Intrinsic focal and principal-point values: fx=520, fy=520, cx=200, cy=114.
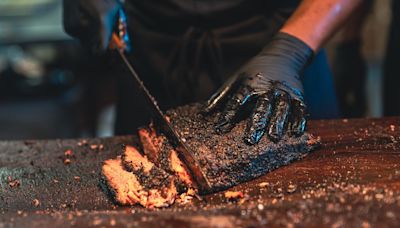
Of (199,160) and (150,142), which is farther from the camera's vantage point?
(150,142)

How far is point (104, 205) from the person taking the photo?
1748mm

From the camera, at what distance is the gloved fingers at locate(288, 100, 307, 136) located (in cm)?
194

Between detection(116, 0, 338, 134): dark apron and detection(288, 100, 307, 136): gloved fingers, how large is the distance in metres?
0.67

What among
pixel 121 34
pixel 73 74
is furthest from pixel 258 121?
pixel 73 74

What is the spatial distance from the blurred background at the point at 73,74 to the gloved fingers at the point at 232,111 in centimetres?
187

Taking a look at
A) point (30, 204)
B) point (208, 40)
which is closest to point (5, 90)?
point (208, 40)

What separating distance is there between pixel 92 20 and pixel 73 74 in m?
3.88

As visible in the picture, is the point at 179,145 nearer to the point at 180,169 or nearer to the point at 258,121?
the point at 180,169

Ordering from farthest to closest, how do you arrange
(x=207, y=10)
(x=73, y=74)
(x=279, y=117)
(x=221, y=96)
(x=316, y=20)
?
(x=73, y=74), (x=207, y=10), (x=316, y=20), (x=221, y=96), (x=279, y=117)

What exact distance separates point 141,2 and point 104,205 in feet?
4.33

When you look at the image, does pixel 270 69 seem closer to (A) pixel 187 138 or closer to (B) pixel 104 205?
(A) pixel 187 138

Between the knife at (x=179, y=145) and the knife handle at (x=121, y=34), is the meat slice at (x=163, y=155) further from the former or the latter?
the knife handle at (x=121, y=34)

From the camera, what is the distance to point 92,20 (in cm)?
265

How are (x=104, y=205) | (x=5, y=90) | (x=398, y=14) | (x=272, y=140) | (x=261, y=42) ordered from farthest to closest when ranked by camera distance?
(x=5, y=90) → (x=398, y=14) → (x=261, y=42) → (x=272, y=140) → (x=104, y=205)
